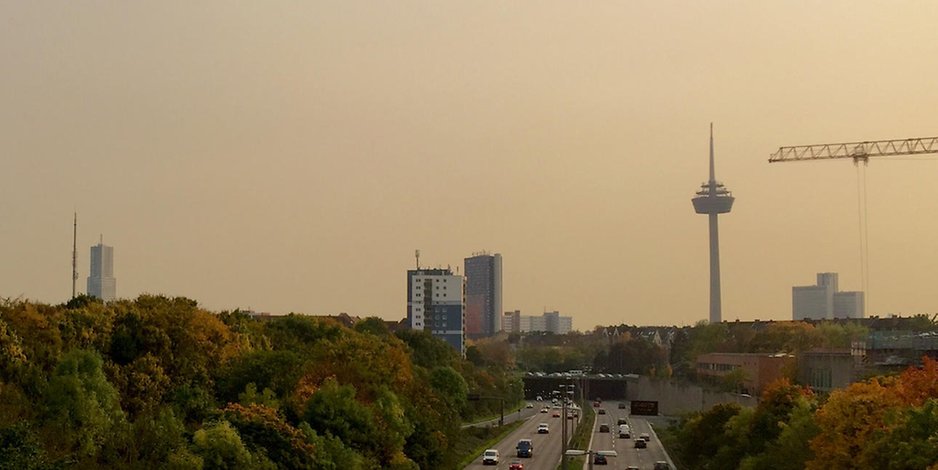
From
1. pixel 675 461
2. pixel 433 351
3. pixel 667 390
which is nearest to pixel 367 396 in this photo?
pixel 675 461

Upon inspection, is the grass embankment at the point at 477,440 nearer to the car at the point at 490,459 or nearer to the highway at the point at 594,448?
the highway at the point at 594,448

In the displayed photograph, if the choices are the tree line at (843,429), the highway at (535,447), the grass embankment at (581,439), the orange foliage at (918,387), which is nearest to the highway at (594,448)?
the highway at (535,447)

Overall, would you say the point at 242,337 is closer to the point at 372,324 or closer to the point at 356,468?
the point at 356,468

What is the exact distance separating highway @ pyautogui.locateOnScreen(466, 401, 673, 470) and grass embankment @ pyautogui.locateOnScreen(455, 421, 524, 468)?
846mm

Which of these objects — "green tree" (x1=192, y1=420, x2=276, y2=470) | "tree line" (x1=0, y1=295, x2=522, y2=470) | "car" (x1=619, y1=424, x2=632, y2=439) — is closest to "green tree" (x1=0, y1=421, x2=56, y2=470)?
"tree line" (x1=0, y1=295, x2=522, y2=470)

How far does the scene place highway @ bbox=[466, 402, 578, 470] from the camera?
110m

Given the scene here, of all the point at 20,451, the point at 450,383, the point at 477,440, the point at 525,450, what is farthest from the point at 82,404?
the point at 477,440

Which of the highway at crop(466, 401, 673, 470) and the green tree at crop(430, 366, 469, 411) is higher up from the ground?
the green tree at crop(430, 366, 469, 411)

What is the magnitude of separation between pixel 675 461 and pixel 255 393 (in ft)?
179

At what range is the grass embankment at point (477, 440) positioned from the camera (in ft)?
392

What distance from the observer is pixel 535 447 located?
430 ft

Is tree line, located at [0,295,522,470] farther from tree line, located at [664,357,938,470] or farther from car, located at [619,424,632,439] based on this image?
car, located at [619,424,632,439]

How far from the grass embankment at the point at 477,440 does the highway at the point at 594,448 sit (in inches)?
33.3

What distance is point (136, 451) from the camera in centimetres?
5228
